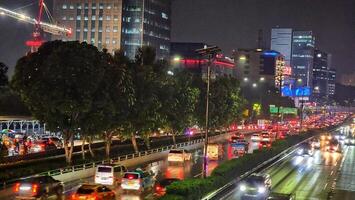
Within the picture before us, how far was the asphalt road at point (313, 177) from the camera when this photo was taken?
39.3 meters

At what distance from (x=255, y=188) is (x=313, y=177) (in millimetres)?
17525

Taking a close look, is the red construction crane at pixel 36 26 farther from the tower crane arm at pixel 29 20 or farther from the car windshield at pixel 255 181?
the car windshield at pixel 255 181

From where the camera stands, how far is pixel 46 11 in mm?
172375

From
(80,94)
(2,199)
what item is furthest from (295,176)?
(2,199)

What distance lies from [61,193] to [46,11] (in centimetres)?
14789

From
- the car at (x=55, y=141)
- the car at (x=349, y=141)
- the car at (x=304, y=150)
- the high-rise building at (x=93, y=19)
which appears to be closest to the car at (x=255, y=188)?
the car at (x=55, y=141)

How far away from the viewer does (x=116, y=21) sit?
187250 millimetres

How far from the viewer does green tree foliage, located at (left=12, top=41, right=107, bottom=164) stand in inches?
1647

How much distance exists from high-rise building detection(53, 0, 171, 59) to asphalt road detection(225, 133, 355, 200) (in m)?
123

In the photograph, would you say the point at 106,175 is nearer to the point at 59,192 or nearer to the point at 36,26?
the point at 59,192

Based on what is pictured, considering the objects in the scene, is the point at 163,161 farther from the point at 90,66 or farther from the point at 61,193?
the point at 61,193

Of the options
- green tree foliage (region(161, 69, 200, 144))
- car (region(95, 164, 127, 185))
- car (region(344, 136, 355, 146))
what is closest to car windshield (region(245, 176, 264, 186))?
car (region(95, 164, 127, 185))

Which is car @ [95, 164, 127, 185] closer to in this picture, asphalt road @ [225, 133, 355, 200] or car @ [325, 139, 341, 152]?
asphalt road @ [225, 133, 355, 200]

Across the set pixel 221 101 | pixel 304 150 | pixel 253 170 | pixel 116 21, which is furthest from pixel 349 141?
pixel 116 21
